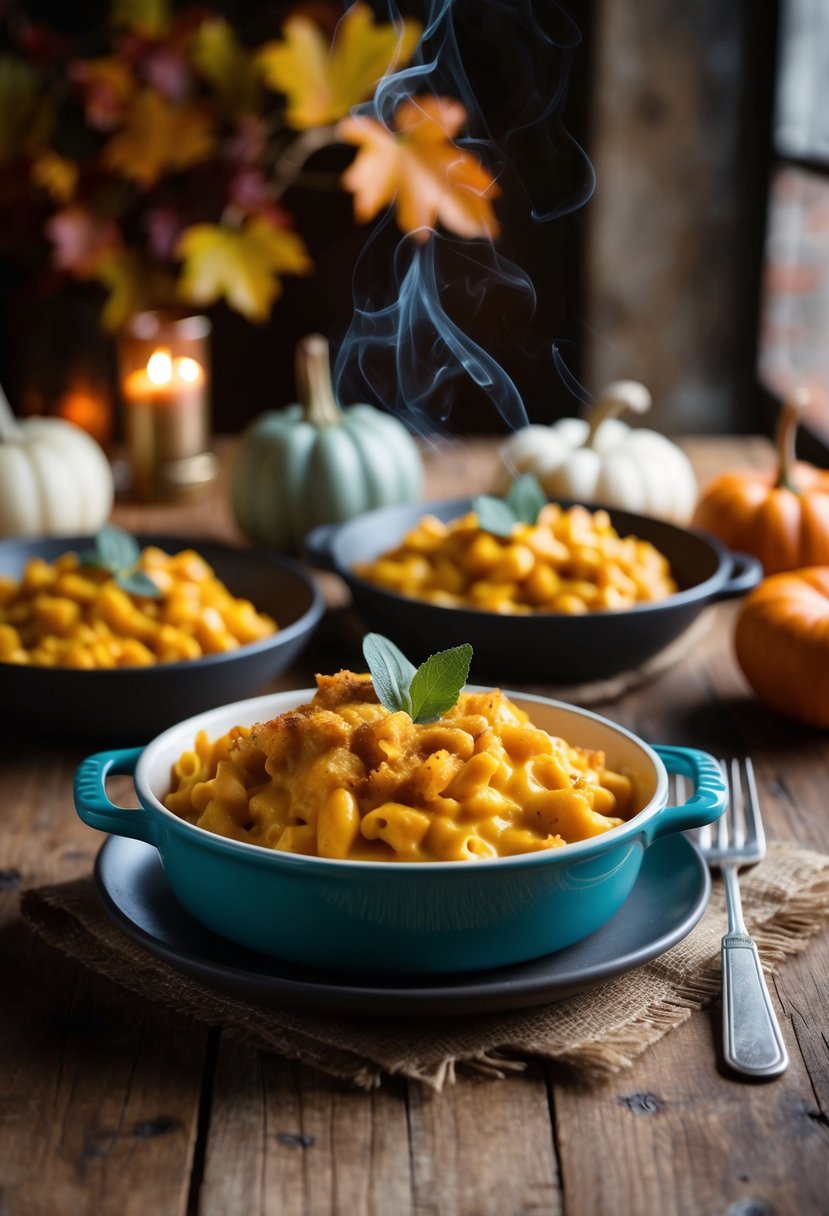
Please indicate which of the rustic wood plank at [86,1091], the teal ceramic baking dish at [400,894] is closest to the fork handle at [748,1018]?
the teal ceramic baking dish at [400,894]

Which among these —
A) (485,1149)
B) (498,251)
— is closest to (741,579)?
(485,1149)

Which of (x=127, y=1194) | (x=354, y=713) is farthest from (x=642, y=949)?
(x=127, y=1194)

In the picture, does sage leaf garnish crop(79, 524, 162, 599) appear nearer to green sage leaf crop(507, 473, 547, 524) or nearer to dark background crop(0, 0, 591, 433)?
green sage leaf crop(507, 473, 547, 524)

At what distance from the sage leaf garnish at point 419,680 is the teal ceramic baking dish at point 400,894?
0.18m

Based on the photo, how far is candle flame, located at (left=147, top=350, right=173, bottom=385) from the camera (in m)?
2.65

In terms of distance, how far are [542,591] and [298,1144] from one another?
0.94 m

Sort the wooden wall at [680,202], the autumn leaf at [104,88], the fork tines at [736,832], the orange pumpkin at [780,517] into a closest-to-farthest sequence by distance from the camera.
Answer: the fork tines at [736,832], the orange pumpkin at [780,517], the autumn leaf at [104,88], the wooden wall at [680,202]

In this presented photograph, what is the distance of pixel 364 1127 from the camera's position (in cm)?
95

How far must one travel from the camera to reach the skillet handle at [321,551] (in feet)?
6.31

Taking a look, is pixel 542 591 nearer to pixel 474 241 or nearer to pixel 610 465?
pixel 610 465

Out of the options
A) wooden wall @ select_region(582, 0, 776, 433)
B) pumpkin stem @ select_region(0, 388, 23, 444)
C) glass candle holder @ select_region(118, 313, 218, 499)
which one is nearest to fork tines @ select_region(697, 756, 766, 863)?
pumpkin stem @ select_region(0, 388, 23, 444)

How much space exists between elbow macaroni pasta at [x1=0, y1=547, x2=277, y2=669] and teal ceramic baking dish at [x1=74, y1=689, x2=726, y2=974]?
53cm

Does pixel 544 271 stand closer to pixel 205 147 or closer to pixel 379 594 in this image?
pixel 205 147

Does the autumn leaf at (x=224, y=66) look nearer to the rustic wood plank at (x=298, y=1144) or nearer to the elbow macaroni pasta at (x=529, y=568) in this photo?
the elbow macaroni pasta at (x=529, y=568)
